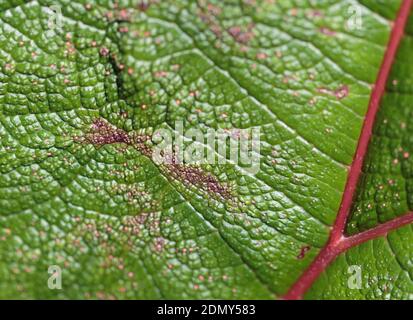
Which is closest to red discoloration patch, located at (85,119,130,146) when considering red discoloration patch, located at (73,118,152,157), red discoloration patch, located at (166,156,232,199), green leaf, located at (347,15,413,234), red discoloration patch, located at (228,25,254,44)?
red discoloration patch, located at (73,118,152,157)

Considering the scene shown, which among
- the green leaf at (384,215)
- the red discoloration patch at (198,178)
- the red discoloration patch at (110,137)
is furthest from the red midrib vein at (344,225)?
the red discoloration patch at (110,137)

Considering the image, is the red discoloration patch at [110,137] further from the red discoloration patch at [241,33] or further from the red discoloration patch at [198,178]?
the red discoloration patch at [241,33]

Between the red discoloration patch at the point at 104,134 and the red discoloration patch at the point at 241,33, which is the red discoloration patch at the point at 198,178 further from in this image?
the red discoloration patch at the point at 241,33

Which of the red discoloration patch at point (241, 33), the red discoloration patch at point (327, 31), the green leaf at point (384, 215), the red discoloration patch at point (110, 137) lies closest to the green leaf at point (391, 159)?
the green leaf at point (384, 215)

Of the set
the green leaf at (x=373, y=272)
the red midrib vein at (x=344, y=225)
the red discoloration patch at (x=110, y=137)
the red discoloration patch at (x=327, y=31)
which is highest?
the red discoloration patch at (x=327, y=31)

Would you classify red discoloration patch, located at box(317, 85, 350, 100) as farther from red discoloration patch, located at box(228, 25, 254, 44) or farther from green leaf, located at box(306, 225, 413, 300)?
green leaf, located at box(306, 225, 413, 300)

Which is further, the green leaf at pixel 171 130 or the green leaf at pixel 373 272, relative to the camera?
the green leaf at pixel 373 272

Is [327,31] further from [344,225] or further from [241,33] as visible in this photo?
[344,225]

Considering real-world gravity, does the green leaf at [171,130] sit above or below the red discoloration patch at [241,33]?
below
